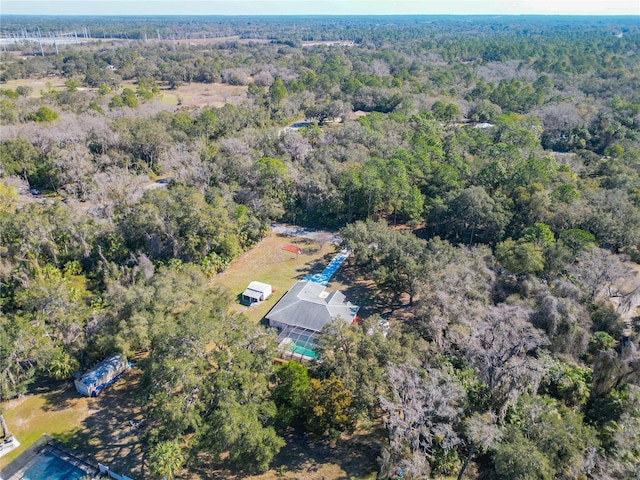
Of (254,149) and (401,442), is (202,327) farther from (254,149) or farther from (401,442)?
(254,149)

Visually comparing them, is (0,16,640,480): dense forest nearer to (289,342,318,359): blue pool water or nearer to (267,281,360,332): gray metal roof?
(267,281,360,332): gray metal roof

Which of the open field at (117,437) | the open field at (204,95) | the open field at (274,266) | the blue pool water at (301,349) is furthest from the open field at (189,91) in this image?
the open field at (117,437)

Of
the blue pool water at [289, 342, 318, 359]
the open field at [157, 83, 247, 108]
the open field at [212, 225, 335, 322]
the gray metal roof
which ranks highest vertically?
the open field at [157, 83, 247, 108]

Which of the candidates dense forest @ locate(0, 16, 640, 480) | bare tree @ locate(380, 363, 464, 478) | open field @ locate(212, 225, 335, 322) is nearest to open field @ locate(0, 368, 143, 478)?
dense forest @ locate(0, 16, 640, 480)

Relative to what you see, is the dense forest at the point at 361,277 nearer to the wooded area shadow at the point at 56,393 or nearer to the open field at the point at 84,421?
the wooded area shadow at the point at 56,393

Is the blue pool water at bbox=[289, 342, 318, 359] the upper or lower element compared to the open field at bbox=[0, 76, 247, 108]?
lower

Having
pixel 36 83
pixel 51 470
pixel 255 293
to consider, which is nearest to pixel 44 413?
pixel 51 470
